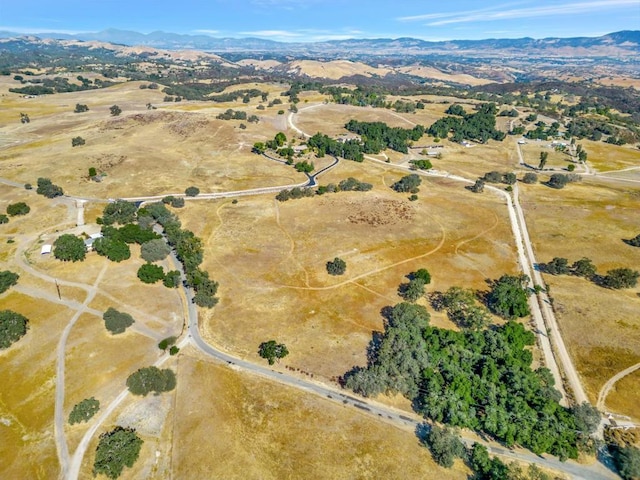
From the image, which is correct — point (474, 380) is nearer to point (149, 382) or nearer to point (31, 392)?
point (149, 382)

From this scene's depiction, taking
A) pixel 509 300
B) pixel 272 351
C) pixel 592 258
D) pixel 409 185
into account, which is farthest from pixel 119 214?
pixel 592 258

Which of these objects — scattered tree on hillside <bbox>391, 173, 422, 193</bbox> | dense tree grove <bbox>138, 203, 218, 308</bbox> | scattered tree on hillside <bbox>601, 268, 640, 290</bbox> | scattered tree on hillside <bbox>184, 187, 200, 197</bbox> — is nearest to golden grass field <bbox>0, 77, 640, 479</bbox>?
scattered tree on hillside <bbox>601, 268, 640, 290</bbox>

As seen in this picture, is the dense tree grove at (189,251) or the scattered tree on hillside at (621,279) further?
the scattered tree on hillside at (621,279)

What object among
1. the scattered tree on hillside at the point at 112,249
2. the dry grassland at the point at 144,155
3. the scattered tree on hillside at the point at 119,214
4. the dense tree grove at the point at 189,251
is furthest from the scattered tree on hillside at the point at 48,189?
the scattered tree on hillside at the point at 112,249

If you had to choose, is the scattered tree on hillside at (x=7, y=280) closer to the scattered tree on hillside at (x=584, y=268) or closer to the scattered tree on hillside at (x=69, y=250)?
the scattered tree on hillside at (x=69, y=250)

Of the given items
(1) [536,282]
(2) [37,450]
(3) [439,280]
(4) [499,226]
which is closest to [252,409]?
(2) [37,450]

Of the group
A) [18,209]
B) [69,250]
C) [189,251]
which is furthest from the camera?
[18,209]
